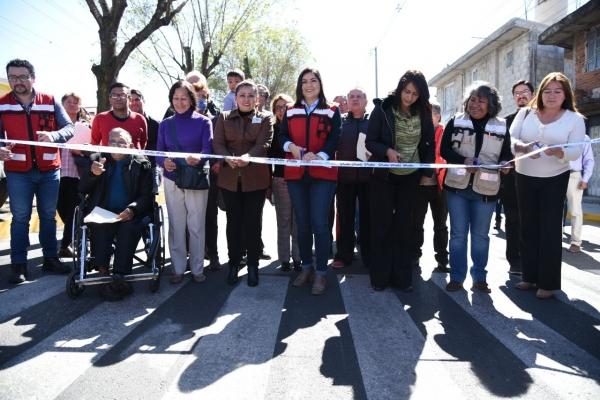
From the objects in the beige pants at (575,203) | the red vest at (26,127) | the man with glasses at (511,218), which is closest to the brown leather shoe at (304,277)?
the man with glasses at (511,218)

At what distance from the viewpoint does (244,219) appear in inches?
183

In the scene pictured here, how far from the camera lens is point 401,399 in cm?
243

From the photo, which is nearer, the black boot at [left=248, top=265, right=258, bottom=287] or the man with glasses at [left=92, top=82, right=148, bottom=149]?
the black boot at [left=248, top=265, right=258, bottom=287]

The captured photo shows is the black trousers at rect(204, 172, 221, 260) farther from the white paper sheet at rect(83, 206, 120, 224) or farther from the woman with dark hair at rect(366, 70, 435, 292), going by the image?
the woman with dark hair at rect(366, 70, 435, 292)

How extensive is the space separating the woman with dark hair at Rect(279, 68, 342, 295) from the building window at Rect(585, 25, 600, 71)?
14.9 metres

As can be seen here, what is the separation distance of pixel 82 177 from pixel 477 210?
4.08 meters

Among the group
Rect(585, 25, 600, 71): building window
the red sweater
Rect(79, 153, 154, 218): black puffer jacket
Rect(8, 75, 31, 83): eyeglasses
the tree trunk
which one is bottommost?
Rect(79, 153, 154, 218): black puffer jacket

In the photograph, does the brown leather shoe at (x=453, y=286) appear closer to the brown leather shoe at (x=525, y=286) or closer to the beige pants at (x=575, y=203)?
the brown leather shoe at (x=525, y=286)

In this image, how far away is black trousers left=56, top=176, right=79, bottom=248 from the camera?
595 centimetres

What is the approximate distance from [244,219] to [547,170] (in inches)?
123

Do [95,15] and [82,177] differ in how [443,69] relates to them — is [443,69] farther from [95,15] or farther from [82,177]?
[82,177]

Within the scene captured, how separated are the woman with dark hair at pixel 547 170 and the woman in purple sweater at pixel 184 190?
3.36 m

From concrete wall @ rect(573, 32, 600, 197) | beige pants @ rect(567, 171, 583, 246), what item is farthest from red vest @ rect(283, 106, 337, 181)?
concrete wall @ rect(573, 32, 600, 197)

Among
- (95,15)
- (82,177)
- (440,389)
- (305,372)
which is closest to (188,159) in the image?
(82,177)
